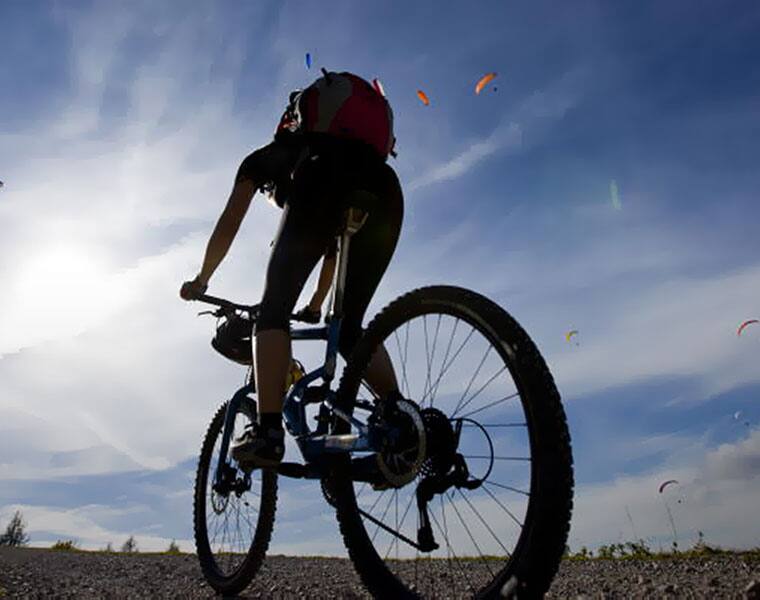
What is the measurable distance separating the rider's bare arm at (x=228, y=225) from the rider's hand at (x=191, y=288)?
0.08 m

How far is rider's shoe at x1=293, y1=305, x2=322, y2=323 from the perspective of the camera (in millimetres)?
4723

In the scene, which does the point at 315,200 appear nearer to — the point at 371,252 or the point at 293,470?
the point at 371,252

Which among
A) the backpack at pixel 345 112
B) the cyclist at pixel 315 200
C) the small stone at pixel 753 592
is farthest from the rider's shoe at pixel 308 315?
the small stone at pixel 753 592

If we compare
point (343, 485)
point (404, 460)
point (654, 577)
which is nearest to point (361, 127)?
point (404, 460)

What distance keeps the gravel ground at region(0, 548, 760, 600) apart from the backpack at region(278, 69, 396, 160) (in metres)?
2.91

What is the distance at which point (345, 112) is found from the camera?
11.5 feet

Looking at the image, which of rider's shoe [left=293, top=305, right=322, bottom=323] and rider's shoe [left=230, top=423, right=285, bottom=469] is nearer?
rider's shoe [left=230, top=423, right=285, bottom=469]

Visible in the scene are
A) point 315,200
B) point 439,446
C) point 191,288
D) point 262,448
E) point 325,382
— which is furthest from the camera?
point 191,288

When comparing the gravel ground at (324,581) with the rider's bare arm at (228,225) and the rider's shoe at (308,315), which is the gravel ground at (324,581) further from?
the rider's bare arm at (228,225)

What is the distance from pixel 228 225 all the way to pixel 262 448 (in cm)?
151

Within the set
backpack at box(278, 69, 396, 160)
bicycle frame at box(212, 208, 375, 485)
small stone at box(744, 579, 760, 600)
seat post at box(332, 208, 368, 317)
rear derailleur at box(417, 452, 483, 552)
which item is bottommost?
small stone at box(744, 579, 760, 600)

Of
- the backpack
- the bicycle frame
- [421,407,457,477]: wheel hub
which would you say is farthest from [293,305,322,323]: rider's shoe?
[421,407,457,477]: wheel hub

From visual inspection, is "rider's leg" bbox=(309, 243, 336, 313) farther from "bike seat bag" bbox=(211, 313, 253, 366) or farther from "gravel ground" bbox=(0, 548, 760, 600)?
"gravel ground" bbox=(0, 548, 760, 600)

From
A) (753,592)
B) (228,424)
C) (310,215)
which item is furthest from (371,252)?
(753,592)
